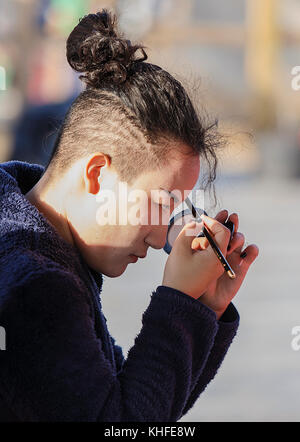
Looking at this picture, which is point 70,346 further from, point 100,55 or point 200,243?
point 100,55

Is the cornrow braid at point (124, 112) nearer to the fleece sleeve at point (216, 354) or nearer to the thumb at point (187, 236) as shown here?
the thumb at point (187, 236)

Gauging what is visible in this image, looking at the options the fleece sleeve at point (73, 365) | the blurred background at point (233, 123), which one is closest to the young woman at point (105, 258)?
the fleece sleeve at point (73, 365)

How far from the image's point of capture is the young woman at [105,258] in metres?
1.23

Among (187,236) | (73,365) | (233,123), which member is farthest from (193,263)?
(233,123)

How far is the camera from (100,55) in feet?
4.94

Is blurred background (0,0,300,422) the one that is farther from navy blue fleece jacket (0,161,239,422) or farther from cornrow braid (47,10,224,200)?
navy blue fleece jacket (0,161,239,422)

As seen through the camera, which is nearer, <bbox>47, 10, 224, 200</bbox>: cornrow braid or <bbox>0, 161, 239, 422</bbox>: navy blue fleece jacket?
<bbox>0, 161, 239, 422</bbox>: navy blue fleece jacket

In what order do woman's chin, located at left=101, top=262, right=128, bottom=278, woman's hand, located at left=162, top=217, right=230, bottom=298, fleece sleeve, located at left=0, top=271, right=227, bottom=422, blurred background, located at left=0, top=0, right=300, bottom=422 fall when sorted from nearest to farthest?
fleece sleeve, located at left=0, top=271, right=227, bottom=422 < woman's hand, located at left=162, top=217, right=230, bottom=298 < woman's chin, located at left=101, top=262, right=128, bottom=278 < blurred background, located at left=0, top=0, right=300, bottom=422

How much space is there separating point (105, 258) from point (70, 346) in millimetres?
254

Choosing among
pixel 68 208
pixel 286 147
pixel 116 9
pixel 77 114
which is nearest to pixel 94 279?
pixel 68 208

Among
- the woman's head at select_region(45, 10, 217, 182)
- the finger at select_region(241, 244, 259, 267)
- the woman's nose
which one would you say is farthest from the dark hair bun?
the finger at select_region(241, 244, 259, 267)

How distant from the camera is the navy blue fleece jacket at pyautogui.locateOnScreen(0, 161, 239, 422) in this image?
4.03ft

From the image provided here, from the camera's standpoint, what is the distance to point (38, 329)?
1233 mm
